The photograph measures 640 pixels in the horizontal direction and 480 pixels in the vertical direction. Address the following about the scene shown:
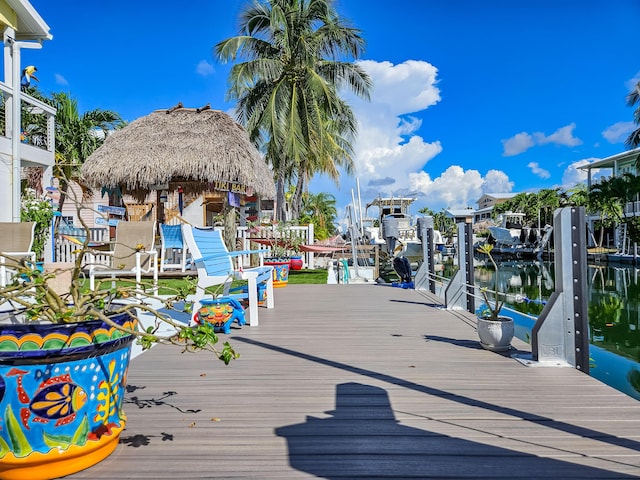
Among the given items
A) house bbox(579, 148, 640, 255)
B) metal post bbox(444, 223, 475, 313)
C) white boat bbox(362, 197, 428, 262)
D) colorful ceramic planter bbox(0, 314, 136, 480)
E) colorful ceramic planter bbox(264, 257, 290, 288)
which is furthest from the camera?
house bbox(579, 148, 640, 255)

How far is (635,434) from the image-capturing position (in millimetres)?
1952

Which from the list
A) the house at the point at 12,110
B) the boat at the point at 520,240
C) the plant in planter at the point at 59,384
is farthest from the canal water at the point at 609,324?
the boat at the point at 520,240

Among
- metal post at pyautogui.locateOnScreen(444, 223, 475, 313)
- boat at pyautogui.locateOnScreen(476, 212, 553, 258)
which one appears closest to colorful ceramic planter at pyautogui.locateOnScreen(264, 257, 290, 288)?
metal post at pyautogui.locateOnScreen(444, 223, 475, 313)

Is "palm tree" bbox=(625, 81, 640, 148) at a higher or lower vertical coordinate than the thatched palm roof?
higher

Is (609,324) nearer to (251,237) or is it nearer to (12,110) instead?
→ (251,237)

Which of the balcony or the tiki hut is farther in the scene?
the balcony

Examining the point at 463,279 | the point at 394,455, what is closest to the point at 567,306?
the point at 394,455

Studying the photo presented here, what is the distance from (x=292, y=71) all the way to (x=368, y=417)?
55.3 feet

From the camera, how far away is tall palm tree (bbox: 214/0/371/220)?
650 inches

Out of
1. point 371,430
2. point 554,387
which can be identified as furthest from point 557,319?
point 371,430

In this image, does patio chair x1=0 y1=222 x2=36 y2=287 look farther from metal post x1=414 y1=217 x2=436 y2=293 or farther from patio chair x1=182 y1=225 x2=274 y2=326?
metal post x1=414 y1=217 x2=436 y2=293

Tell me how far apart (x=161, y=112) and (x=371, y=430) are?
11.2 meters

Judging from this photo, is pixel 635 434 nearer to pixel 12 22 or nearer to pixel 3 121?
pixel 3 121

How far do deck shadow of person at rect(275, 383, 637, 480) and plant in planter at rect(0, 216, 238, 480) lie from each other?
1.83 feet
